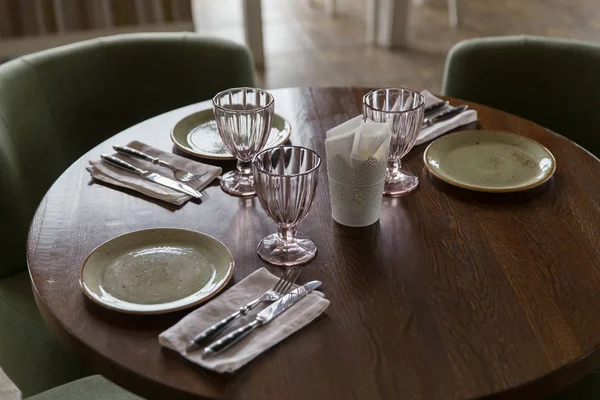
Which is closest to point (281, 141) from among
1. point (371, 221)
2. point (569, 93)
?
point (371, 221)

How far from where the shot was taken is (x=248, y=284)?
965 millimetres

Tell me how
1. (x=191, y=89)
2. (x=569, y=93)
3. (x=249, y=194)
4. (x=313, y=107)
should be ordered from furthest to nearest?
(x=191, y=89), (x=569, y=93), (x=313, y=107), (x=249, y=194)

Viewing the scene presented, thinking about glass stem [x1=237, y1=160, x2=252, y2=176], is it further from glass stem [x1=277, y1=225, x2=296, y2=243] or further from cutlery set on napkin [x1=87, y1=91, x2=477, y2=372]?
glass stem [x1=277, y1=225, x2=296, y2=243]

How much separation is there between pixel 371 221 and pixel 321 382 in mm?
347

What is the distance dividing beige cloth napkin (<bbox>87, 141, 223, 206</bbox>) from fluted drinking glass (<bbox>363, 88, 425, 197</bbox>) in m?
0.30

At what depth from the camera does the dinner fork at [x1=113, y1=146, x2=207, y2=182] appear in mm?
1238

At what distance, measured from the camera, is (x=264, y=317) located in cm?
91

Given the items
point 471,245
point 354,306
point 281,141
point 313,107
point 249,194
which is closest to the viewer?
point 354,306

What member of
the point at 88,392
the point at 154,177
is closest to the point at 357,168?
the point at 154,177

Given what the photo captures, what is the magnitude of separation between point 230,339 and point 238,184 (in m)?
0.41

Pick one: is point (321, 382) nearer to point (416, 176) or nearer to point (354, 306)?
point (354, 306)

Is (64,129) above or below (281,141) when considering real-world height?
below

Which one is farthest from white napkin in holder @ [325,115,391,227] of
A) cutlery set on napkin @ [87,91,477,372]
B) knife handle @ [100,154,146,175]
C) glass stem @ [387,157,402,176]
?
knife handle @ [100,154,146,175]

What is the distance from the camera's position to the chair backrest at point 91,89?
1.55m
